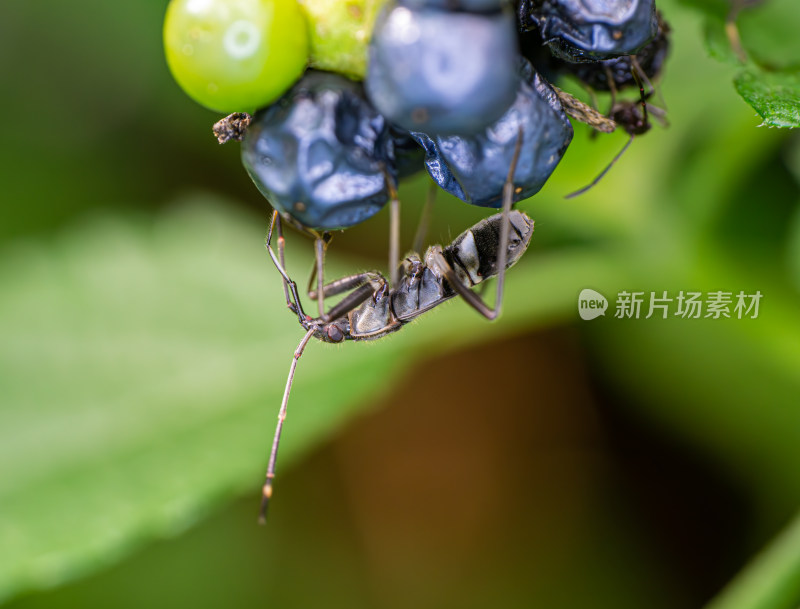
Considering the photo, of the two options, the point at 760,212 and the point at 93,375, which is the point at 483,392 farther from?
the point at 93,375

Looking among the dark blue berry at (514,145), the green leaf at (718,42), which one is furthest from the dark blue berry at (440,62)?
the green leaf at (718,42)

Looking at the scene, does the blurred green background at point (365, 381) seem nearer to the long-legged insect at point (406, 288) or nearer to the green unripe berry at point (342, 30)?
the long-legged insect at point (406, 288)

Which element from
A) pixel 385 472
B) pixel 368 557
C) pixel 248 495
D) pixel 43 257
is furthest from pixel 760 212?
pixel 43 257

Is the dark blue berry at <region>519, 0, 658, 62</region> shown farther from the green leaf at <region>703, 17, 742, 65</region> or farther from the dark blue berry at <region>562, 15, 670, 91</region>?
the green leaf at <region>703, 17, 742, 65</region>

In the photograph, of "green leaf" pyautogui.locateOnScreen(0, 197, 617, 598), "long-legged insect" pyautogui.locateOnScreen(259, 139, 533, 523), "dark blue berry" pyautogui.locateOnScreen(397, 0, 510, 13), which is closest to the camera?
"dark blue berry" pyautogui.locateOnScreen(397, 0, 510, 13)

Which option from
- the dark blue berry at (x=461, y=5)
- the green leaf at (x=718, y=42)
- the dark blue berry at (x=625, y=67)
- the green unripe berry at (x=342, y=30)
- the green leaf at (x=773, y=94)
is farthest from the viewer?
the green leaf at (x=718, y=42)

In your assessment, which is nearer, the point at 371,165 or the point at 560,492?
the point at 371,165

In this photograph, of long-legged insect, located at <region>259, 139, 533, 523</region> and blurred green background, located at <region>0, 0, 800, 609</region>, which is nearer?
long-legged insect, located at <region>259, 139, 533, 523</region>

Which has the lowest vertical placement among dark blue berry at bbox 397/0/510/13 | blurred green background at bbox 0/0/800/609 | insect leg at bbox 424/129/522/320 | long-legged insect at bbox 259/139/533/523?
blurred green background at bbox 0/0/800/609

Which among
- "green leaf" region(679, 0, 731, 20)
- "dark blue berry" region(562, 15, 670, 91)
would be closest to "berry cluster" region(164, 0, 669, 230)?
"dark blue berry" region(562, 15, 670, 91)
